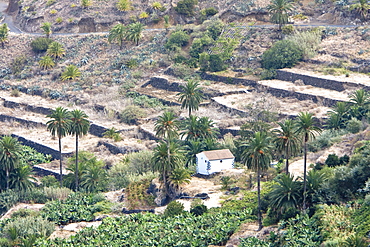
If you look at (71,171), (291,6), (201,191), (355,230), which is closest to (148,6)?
(291,6)

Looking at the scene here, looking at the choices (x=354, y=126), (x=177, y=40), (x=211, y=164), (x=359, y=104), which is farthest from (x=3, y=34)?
(x=354, y=126)

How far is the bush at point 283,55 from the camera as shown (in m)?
115

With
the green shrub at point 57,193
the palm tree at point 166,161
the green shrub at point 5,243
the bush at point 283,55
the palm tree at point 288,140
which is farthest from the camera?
the bush at point 283,55

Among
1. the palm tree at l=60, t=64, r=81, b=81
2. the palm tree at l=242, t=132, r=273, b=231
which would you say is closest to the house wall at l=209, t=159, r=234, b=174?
the palm tree at l=242, t=132, r=273, b=231

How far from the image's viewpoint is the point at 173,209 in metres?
80.7

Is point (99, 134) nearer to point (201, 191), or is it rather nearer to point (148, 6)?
Answer: point (201, 191)

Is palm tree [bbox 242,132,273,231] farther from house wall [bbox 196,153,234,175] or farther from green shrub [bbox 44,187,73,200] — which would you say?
green shrub [bbox 44,187,73,200]

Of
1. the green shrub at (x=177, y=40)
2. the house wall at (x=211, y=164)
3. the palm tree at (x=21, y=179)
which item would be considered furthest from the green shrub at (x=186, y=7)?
the palm tree at (x=21, y=179)

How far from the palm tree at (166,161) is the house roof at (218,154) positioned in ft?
15.4

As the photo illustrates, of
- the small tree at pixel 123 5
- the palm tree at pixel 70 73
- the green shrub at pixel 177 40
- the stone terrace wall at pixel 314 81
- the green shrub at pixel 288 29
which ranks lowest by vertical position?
the palm tree at pixel 70 73

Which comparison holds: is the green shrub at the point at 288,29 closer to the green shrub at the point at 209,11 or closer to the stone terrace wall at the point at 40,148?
the green shrub at the point at 209,11

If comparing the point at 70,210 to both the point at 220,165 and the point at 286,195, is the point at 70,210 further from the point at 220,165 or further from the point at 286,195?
the point at 286,195

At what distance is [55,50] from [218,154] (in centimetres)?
5066

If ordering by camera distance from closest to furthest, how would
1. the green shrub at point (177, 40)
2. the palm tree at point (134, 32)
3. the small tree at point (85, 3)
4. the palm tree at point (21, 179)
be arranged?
the palm tree at point (21, 179) < the green shrub at point (177, 40) < the palm tree at point (134, 32) < the small tree at point (85, 3)
